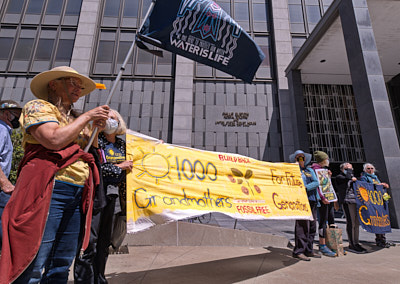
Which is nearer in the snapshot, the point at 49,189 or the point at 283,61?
the point at 49,189

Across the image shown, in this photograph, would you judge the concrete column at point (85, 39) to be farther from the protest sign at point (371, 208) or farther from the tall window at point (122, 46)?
the protest sign at point (371, 208)

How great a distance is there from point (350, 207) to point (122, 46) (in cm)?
1610

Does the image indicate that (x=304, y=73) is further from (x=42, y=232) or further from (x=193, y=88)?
(x=42, y=232)

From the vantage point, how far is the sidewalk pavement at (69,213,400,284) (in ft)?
10.3

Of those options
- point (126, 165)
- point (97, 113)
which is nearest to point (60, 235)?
Result: point (97, 113)

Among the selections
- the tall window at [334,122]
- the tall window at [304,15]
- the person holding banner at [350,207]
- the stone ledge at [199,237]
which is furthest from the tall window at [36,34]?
the tall window at [334,122]

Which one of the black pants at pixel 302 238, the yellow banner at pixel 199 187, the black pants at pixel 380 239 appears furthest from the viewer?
the black pants at pixel 380 239

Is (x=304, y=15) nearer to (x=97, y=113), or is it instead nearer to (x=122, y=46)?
(x=122, y=46)

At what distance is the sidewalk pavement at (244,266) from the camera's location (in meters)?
3.13

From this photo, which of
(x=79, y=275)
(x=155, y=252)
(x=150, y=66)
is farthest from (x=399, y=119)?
(x=79, y=275)

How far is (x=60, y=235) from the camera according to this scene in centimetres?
165

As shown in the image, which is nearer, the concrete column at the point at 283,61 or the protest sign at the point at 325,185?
the protest sign at the point at 325,185

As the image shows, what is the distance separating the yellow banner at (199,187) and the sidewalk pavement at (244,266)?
0.83 metres

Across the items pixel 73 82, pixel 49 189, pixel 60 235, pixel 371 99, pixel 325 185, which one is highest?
pixel 371 99
